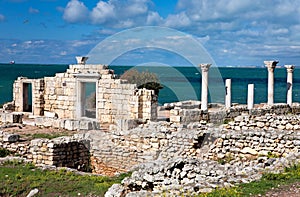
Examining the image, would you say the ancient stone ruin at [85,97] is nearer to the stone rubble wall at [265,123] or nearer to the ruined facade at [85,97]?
the ruined facade at [85,97]

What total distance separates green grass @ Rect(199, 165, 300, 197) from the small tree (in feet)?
95.9

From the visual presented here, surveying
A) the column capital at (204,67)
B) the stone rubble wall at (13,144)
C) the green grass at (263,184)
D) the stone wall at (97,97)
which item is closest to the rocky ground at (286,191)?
the green grass at (263,184)

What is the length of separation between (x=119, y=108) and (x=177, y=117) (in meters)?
4.14

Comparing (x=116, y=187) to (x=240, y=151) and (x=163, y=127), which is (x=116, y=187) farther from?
(x=163, y=127)

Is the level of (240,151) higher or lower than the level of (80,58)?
lower

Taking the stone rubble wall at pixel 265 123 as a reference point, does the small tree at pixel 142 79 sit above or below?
above

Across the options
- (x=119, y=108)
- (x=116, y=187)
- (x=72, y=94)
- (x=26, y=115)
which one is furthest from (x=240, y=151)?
(x=26, y=115)

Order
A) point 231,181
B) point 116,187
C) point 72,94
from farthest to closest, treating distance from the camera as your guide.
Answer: point 72,94, point 116,187, point 231,181

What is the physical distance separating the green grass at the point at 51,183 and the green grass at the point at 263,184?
3406 millimetres

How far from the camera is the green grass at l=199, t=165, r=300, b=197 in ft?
25.2

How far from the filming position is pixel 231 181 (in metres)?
8.46

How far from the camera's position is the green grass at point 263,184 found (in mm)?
7695

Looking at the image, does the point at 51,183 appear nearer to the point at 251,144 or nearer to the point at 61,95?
the point at 251,144


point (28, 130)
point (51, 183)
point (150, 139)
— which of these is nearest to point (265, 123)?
point (150, 139)
